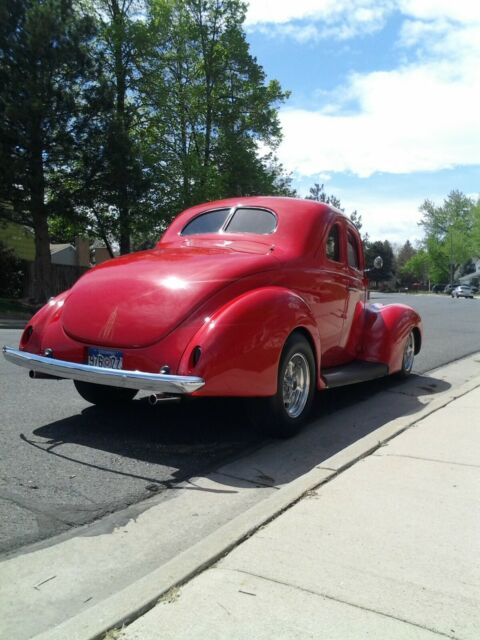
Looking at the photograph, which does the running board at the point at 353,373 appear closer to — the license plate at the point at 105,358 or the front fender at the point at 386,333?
the front fender at the point at 386,333

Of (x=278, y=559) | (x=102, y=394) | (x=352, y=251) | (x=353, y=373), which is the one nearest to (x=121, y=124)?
(x=352, y=251)

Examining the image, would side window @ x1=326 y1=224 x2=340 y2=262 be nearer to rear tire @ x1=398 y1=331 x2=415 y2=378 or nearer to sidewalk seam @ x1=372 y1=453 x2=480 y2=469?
rear tire @ x1=398 y1=331 x2=415 y2=378

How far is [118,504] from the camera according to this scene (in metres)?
3.66

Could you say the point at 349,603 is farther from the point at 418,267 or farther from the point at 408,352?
the point at 418,267

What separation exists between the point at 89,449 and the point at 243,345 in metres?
1.46

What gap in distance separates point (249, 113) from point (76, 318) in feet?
91.9

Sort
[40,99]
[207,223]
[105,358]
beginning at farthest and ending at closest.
Answer: 1. [40,99]
2. [207,223]
3. [105,358]

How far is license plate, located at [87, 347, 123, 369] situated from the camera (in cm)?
445

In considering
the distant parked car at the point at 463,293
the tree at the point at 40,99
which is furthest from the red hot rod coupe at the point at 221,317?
Result: the distant parked car at the point at 463,293

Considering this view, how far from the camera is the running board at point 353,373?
223 inches

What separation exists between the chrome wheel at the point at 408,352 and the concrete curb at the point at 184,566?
12.1ft

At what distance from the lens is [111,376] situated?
13.8 feet

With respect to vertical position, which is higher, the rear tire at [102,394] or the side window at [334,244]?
the side window at [334,244]

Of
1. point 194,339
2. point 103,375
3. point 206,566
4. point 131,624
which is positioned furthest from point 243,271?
point 131,624
